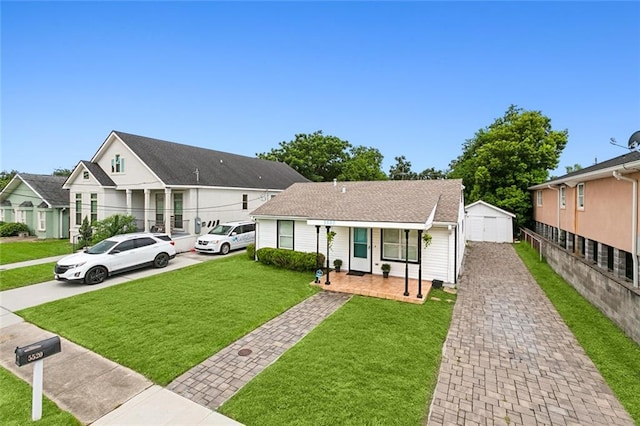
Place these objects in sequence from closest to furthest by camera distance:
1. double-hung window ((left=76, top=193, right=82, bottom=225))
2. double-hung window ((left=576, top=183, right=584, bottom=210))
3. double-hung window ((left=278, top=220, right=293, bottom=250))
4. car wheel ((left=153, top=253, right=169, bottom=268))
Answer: double-hung window ((left=576, top=183, right=584, bottom=210)) < car wheel ((left=153, top=253, right=169, bottom=268)) < double-hung window ((left=278, top=220, right=293, bottom=250)) < double-hung window ((left=76, top=193, right=82, bottom=225))

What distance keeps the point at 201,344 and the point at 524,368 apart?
6.74m

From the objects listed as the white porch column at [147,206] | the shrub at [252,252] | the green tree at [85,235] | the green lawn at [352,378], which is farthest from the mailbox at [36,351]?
the white porch column at [147,206]

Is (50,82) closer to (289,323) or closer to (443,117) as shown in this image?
(289,323)

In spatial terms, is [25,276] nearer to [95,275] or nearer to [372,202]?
[95,275]

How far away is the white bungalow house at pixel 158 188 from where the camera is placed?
1956 cm

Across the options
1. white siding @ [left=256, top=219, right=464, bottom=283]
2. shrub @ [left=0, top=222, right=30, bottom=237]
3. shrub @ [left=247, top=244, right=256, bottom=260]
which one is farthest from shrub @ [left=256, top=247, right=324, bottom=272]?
shrub @ [left=0, top=222, right=30, bottom=237]

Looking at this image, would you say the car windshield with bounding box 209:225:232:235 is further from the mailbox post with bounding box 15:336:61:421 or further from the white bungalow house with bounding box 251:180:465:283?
the mailbox post with bounding box 15:336:61:421

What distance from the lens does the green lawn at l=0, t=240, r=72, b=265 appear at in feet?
52.7

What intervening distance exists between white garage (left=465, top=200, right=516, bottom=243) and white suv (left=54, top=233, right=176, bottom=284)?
21.9 metres

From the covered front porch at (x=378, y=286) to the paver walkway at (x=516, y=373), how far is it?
1.32 metres

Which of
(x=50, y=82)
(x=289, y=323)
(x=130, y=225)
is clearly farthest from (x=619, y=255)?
(x=50, y=82)

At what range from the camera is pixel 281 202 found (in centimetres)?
1585

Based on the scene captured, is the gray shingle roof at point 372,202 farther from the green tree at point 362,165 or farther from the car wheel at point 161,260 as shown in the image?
the green tree at point 362,165

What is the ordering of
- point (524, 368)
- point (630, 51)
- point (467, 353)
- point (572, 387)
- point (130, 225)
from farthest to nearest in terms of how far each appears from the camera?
1. point (130, 225)
2. point (630, 51)
3. point (467, 353)
4. point (524, 368)
5. point (572, 387)
